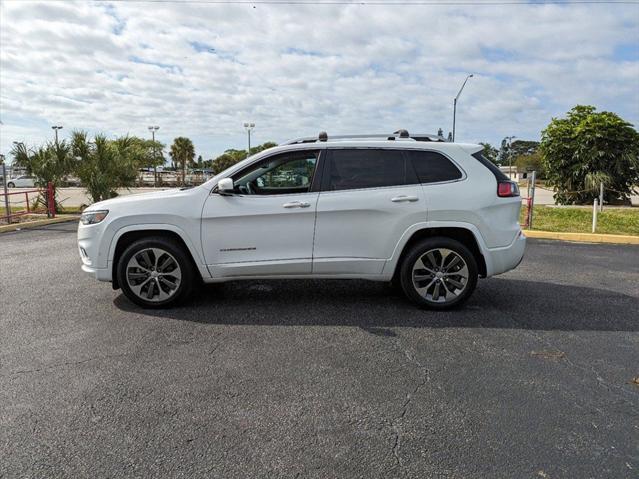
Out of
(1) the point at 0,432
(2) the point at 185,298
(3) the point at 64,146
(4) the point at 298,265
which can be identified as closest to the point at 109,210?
(2) the point at 185,298

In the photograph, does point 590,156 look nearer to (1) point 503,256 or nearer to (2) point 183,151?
(1) point 503,256

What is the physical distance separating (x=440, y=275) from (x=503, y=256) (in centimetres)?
71

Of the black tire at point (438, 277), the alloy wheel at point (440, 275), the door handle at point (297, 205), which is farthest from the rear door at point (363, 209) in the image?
the alloy wheel at point (440, 275)

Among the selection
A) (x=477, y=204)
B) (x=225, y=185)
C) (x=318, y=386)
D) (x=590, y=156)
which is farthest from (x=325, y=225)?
(x=590, y=156)

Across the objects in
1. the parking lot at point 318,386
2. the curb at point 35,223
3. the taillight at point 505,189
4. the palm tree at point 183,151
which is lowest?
the parking lot at point 318,386

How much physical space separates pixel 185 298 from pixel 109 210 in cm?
124

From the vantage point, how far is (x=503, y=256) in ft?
17.1

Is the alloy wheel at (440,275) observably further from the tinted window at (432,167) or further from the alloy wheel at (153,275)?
the alloy wheel at (153,275)

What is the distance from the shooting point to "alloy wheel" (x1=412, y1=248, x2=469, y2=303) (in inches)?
203

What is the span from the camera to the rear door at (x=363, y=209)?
5090 mm

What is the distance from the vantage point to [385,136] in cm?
560

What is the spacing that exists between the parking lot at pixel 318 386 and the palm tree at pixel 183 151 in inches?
2290

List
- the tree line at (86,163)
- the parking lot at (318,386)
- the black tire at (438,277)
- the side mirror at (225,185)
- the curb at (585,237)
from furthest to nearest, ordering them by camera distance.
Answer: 1. the tree line at (86,163)
2. the curb at (585,237)
3. the black tire at (438,277)
4. the side mirror at (225,185)
5. the parking lot at (318,386)

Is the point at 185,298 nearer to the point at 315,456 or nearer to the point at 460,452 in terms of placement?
the point at 315,456
